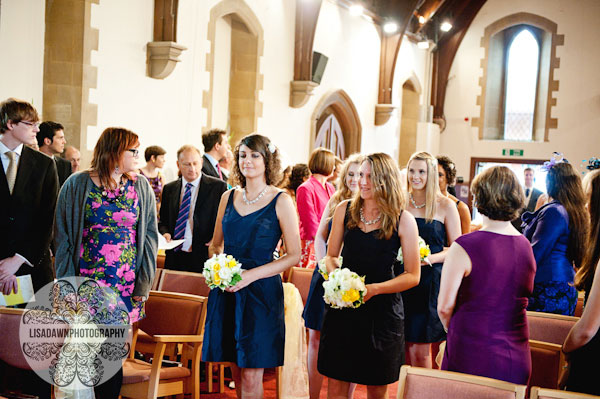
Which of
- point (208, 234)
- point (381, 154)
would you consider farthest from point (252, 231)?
point (208, 234)

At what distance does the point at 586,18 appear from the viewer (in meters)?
14.9

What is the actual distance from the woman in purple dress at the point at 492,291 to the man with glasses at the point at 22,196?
7.18 ft

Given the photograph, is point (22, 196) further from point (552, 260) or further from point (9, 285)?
point (552, 260)

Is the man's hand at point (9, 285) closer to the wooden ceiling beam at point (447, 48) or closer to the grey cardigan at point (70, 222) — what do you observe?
the grey cardigan at point (70, 222)

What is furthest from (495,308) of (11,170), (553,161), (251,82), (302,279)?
(251,82)

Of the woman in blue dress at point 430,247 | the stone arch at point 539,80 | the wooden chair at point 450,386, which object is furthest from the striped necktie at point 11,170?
the stone arch at point 539,80

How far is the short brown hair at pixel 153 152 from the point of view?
6688 millimetres

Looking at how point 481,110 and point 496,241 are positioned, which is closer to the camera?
point 496,241

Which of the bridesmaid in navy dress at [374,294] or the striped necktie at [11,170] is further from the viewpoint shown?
the striped necktie at [11,170]

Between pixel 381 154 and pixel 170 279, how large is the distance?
72.3 inches

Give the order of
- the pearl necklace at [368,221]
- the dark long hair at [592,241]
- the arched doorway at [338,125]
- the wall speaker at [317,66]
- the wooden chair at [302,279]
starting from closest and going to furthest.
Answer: the dark long hair at [592,241]
the pearl necklace at [368,221]
the wooden chair at [302,279]
the wall speaker at [317,66]
the arched doorway at [338,125]

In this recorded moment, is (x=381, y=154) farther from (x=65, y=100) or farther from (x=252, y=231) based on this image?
(x=65, y=100)

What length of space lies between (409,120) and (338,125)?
3269 mm

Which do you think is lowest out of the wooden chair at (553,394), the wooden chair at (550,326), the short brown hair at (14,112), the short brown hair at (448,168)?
the wooden chair at (550,326)
